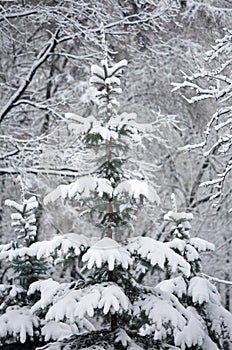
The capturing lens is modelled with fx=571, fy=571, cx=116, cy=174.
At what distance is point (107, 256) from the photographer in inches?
163

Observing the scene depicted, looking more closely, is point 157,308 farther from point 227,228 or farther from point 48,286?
point 227,228

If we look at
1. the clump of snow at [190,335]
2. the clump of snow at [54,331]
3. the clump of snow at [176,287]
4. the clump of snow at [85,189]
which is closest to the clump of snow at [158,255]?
the clump of snow at [85,189]

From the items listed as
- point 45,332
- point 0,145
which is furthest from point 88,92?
point 45,332

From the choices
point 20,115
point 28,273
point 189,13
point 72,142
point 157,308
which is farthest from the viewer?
point 20,115

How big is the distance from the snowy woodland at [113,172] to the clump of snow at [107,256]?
1 centimetres

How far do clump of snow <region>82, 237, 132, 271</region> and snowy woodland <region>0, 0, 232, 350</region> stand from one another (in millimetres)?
15

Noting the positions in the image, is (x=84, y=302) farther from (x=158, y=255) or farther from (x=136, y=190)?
(x=136, y=190)

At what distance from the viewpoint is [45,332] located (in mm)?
5344

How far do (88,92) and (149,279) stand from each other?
616cm

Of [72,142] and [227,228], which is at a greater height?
[72,142]

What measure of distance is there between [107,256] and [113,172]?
81 centimetres

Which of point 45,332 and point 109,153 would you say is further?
point 45,332

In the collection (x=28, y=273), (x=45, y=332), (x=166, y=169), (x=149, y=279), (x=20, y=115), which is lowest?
(x=149, y=279)

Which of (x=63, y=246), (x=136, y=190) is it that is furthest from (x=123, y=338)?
(x=136, y=190)
